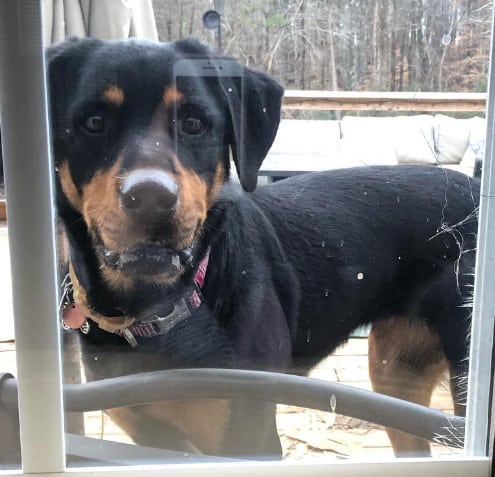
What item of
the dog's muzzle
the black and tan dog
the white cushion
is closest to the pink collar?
the black and tan dog

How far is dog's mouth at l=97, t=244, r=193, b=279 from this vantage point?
88 cm

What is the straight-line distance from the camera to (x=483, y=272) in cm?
86

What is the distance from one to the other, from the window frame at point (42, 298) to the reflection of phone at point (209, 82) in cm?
19

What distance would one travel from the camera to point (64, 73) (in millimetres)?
780

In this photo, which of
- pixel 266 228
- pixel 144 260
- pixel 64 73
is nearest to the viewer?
pixel 64 73

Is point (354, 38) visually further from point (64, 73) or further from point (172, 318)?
point (172, 318)

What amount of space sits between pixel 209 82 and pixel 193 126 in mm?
67

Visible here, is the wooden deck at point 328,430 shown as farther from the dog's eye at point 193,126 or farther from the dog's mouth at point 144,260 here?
the dog's eye at point 193,126

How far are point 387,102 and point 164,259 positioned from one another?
0.39 metres

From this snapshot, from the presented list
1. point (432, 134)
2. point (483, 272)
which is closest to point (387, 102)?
point (432, 134)

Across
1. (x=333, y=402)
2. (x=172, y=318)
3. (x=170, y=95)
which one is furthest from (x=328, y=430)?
(x=170, y=95)

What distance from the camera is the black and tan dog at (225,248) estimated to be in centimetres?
83

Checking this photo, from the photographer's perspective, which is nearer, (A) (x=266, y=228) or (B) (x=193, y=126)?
(B) (x=193, y=126)

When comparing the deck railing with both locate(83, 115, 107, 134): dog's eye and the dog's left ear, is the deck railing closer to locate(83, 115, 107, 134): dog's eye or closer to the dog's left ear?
the dog's left ear
